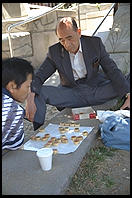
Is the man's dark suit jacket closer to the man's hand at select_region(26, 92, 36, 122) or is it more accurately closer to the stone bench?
the man's hand at select_region(26, 92, 36, 122)

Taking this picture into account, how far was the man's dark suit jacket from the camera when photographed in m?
3.43

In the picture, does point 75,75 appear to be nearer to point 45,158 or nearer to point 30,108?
point 30,108

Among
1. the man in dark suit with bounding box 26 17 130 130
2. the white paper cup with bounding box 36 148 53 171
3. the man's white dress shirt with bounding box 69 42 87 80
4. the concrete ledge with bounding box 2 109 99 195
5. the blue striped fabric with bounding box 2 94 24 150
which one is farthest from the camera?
the man's white dress shirt with bounding box 69 42 87 80

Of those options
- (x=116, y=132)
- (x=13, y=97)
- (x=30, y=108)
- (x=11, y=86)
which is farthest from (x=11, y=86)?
(x=116, y=132)

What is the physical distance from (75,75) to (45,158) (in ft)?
5.34

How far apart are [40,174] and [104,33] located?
511 cm

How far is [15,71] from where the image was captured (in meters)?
2.58

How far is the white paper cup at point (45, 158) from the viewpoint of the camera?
2250 mm

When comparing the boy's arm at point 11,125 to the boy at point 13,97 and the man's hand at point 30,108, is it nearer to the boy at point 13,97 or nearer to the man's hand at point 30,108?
the boy at point 13,97

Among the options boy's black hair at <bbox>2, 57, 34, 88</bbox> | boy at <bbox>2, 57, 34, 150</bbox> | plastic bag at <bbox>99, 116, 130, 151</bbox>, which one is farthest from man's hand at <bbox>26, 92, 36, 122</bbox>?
plastic bag at <bbox>99, 116, 130, 151</bbox>

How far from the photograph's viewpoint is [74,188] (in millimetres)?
2322

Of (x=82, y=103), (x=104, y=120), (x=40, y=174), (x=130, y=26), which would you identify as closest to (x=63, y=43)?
(x=82, y=103)

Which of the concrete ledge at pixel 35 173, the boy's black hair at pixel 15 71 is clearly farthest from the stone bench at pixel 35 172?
the boy's black hair at pixel 15 71

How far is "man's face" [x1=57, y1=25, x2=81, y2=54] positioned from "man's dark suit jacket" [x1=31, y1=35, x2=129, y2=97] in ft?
0.39
